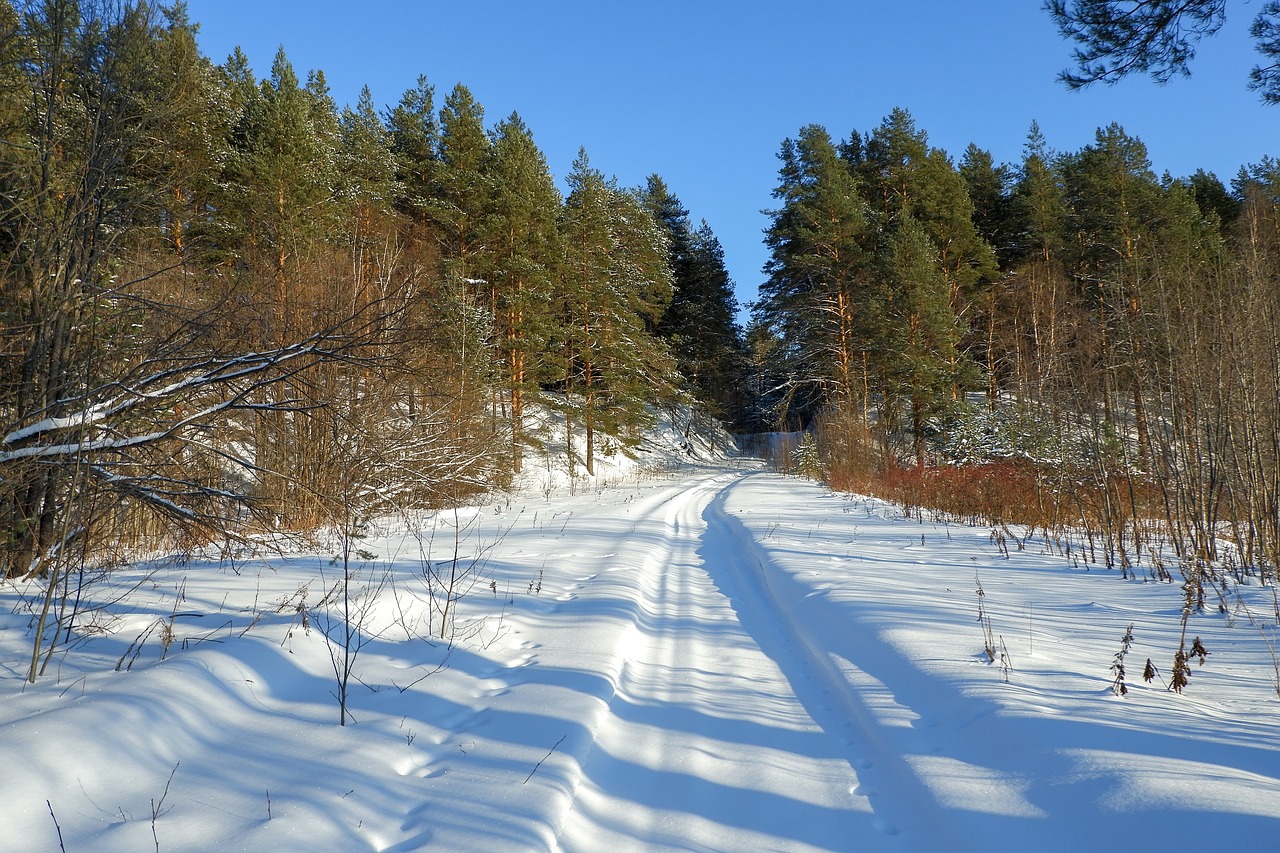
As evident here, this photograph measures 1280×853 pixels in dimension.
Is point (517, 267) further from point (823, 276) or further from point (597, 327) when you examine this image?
point (823, 276)

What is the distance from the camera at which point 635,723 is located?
322cm

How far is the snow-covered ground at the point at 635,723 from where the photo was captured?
2.24 metres

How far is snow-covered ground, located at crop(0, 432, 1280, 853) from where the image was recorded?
7.36 ft

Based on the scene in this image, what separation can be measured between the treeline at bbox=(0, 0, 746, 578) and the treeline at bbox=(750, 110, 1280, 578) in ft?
26.6

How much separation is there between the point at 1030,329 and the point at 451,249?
23563 mm

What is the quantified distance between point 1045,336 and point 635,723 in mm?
19642

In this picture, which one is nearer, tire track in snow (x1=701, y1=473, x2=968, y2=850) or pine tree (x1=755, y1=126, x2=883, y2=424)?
tire track in snow (x1=701, y1=473, x2=968, y2=850)

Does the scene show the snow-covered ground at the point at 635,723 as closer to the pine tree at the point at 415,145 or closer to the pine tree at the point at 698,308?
the pine tree at the point at 415,145

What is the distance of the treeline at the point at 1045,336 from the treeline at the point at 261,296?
26.6ft

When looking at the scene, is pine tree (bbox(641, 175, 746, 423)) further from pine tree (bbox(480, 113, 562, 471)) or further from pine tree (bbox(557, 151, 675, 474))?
pine tree (bbox(480, 113, 562, 471))

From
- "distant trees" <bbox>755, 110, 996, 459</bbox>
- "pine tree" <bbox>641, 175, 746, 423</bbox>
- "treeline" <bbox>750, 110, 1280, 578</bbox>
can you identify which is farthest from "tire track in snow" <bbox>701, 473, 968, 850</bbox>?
"pine tree" <bbox>641, 175, 746, 423</bbox>

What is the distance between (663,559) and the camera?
8.04m

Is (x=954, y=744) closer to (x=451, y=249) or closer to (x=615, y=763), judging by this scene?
(x=615, y=763)

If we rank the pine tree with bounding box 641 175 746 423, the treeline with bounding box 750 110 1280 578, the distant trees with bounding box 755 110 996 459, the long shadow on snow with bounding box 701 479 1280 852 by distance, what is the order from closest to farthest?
1. the long shadow on snow with bounding box 701 479 1280 852
2. the treeline with bounding box 750 110 1280 578
3. the distant trees with bounding box 755 110 996 459
4. the pine tree with bounding box 641 175 746 423
